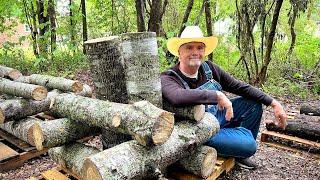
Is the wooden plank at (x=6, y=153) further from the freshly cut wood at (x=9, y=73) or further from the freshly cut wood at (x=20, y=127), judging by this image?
the freshly cut wood at (x=9, y=73)

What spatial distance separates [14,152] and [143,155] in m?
2.57

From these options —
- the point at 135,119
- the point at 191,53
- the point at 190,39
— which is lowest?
the point at 135,119

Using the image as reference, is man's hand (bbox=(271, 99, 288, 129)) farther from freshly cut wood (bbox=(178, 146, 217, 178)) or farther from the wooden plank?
the wooden plank

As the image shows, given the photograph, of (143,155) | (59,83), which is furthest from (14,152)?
(143,155)

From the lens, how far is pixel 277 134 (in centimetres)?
489

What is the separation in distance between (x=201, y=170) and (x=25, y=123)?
2.84 meters

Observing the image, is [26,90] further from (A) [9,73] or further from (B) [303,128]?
(B) [303,128]

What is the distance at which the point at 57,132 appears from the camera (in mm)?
3426

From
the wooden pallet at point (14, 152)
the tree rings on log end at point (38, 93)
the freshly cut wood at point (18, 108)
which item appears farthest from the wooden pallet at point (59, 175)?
the freshly cut wood at point (18, 108)

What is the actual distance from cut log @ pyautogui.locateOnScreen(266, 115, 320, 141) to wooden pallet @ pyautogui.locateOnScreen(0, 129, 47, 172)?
135 inches

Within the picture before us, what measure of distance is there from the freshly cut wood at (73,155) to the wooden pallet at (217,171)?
0.87 metres

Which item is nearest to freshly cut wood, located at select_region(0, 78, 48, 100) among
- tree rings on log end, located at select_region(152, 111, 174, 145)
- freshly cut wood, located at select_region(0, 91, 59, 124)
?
freshly cut wood, located at select_region(0, 91, 59, 124)

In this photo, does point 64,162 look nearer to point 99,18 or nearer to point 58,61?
point 58,61

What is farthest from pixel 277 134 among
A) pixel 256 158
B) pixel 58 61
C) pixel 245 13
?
pixel 58 61
